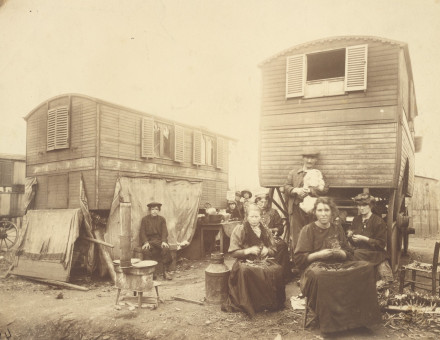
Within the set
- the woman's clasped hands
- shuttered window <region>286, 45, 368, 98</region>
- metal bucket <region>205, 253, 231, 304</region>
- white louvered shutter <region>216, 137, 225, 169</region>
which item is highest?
shuttered window <region>286, 45, 368, 98</region>

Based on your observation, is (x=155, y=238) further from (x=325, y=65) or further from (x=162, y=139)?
(x=325, y=65)

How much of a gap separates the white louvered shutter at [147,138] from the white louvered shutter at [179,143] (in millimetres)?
1369

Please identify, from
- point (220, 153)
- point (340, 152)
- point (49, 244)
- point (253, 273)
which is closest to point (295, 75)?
point (340, 152)

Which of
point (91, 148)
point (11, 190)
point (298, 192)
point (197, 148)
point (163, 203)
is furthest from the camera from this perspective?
point (197, 148)

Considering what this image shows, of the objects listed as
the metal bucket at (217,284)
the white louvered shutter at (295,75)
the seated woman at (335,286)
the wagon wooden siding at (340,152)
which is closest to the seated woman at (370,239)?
the seated woman at (335,286)

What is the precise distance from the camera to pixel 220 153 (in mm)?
16125

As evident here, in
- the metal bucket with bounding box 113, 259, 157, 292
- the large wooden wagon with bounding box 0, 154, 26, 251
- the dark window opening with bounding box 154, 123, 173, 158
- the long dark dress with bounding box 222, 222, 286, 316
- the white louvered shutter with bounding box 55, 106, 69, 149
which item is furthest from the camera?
the large wooden wagon with bounding box 0, 154, 26, 251

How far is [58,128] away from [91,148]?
1.61 meters

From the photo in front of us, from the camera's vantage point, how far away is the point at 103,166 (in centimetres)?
989

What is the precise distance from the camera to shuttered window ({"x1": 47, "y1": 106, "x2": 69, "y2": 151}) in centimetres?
1034

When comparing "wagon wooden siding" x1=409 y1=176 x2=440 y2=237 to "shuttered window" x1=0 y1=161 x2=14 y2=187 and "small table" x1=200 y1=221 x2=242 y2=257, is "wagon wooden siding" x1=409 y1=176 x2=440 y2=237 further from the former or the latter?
"shuttered window" x1=0 y1=161 x2=14 y2=187

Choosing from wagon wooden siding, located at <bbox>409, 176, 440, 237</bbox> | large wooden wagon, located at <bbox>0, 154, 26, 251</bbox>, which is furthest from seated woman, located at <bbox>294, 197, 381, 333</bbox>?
wagon wooden siding, located at <bbox>409, 176, 440, 237</bbox>

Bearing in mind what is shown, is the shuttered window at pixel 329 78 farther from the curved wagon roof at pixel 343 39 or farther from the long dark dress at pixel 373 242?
the long dark dress at pixel 373 242

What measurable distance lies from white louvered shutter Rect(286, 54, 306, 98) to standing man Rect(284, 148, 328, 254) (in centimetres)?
162
